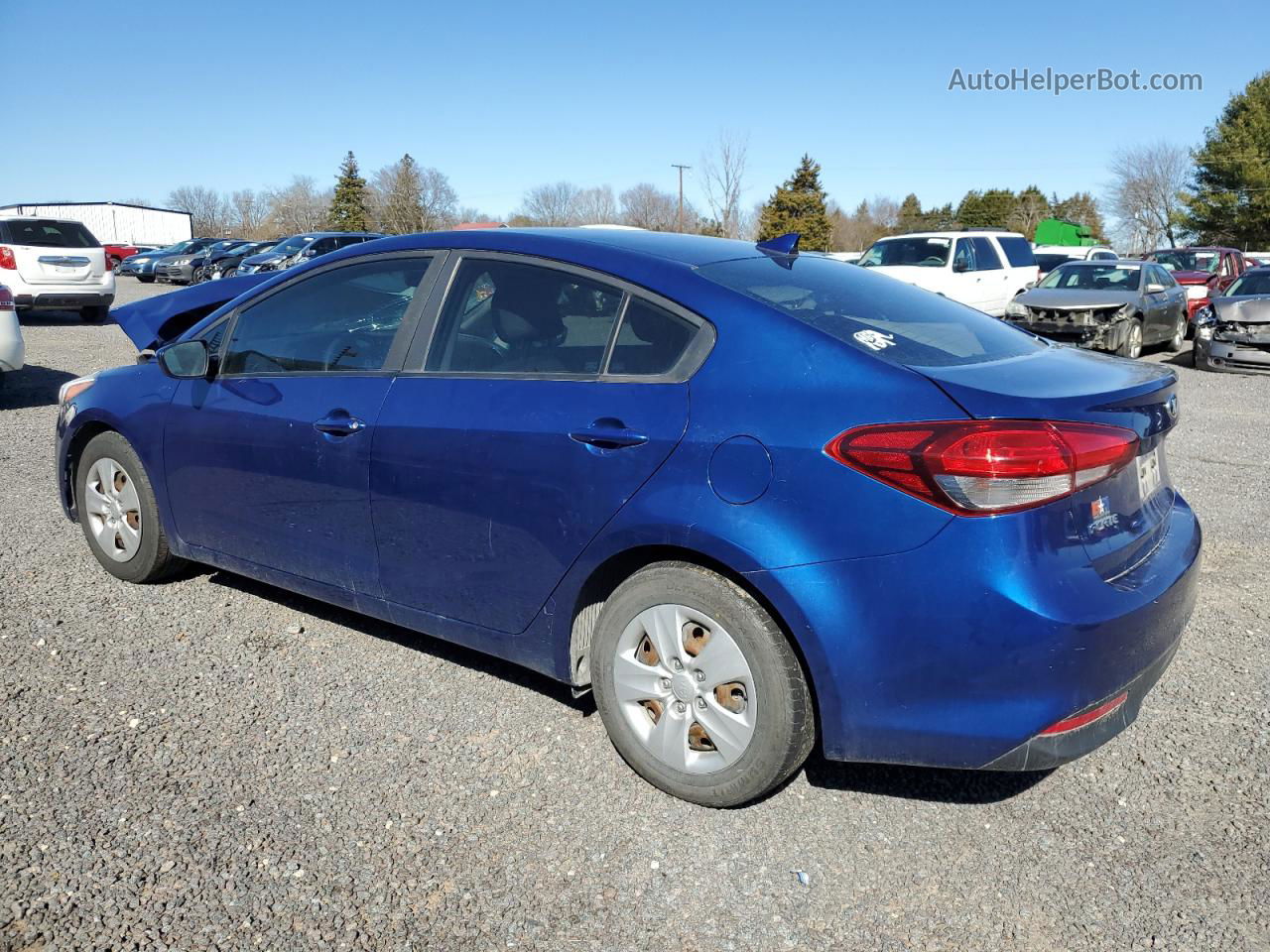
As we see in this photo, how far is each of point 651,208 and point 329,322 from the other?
63513 millimetres

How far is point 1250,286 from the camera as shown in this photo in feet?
48.8

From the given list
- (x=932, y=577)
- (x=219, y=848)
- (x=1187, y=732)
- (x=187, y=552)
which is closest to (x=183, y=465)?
(x=187, y=552)

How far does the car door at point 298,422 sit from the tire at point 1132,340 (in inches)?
519

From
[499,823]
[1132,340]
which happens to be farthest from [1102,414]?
[1132,340]

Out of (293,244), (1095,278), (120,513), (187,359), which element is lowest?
(120,513)

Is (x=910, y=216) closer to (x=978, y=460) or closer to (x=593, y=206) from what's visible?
(x=593, y=206)

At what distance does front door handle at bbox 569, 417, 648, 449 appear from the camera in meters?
2.88

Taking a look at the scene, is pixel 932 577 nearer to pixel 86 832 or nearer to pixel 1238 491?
pixel 86 832

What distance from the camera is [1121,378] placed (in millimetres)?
2936

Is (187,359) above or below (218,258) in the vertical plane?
below

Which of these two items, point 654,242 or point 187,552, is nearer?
point 654,242

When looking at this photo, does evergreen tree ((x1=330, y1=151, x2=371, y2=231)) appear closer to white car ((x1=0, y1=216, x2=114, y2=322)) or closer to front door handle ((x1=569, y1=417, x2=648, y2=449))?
white car ((x1=0, y1=216, x2=114, y2=322))

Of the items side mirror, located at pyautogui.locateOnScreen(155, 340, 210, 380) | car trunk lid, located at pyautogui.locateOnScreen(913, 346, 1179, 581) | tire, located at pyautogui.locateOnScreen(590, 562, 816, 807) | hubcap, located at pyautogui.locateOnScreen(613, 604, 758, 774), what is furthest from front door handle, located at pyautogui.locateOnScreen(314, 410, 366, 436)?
car trunk lid, located at pyautogui.locateOnScreen(913, 346, 1179, 581)

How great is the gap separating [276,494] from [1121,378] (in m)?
2.95
